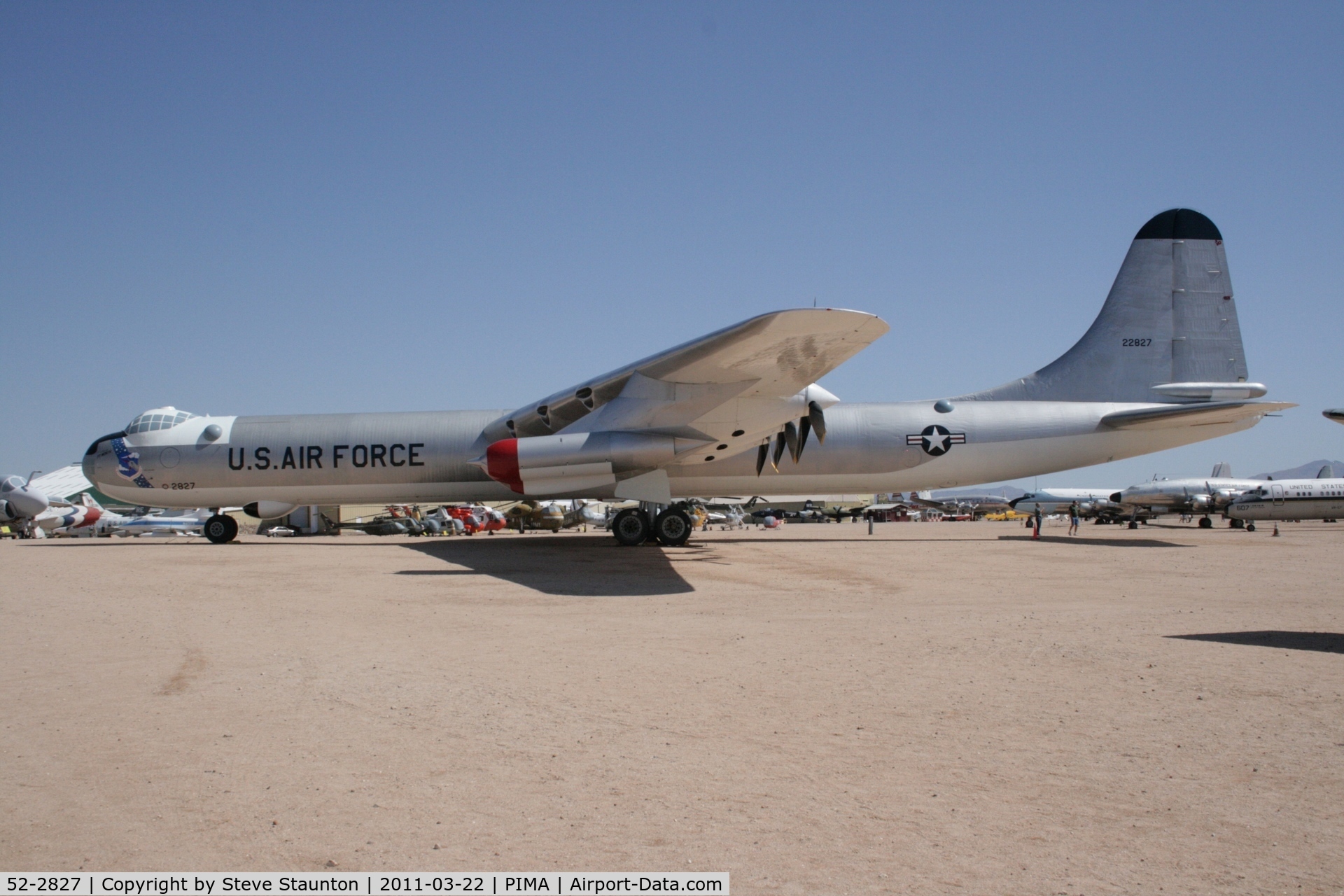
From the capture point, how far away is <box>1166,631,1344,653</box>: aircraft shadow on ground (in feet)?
23.9

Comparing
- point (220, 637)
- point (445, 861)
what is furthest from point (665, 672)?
point (220, 637)

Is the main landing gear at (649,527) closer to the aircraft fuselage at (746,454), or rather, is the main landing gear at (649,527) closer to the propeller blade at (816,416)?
the aircraft fuselage at (746,454)

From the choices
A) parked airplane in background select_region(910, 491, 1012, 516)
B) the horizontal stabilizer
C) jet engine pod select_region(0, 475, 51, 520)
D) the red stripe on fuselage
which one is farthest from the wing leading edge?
parked airplane in background select_region(910, 491, 1012, 516)

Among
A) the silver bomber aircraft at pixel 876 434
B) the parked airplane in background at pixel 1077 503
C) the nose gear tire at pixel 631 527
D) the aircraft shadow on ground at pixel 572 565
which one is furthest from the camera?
the parked airplane in background at pixel 1077 503

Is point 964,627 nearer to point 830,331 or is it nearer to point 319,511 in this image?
point 830,331

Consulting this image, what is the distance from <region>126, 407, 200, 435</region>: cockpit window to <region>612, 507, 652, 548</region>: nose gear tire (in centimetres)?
1287

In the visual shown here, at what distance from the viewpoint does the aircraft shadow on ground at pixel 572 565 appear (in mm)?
12203

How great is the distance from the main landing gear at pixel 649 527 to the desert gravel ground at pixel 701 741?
8.86m

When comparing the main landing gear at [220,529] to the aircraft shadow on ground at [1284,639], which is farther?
the main landing gear at [220,529]

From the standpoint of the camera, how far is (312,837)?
3.44 meters

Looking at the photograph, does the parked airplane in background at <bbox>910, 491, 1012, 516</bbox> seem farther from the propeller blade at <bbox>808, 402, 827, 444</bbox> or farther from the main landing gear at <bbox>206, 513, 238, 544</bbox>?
the main landing gear at <bbox>206, 513, 238, 544</bbox>

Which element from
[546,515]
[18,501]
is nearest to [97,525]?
[18,501]

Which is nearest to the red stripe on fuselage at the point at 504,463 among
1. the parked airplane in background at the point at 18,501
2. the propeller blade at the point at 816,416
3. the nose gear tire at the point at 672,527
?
the nose gear tire at the point at 672,527

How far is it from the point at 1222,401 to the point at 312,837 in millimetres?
23450
